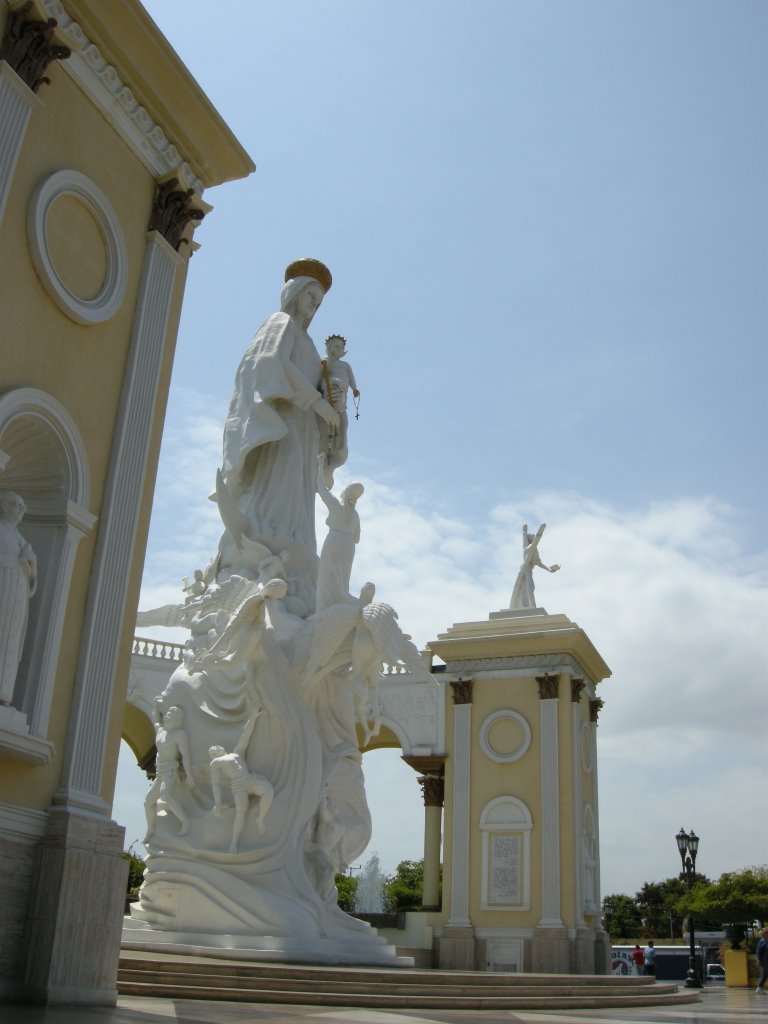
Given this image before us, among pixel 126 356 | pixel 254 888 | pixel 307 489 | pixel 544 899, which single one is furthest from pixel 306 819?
pixel 544 899

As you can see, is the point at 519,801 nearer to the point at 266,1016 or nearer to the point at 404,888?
the point at 266,1016

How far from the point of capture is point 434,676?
64.3 feet

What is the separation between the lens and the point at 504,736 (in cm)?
1873

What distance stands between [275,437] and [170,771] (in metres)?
3.48

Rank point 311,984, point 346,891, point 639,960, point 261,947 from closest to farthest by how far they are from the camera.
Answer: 1. point 311,984
2. point 261,947
3. point 639,960
4. point 346,891

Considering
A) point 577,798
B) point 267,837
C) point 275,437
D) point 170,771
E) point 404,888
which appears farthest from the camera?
point 404,888

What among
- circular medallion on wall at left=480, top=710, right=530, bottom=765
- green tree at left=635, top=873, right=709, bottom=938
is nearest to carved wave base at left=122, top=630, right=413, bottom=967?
circular medallion on wall at left=480, top=710, right=530, bottom=765

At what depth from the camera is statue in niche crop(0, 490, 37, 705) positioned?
5270 mm

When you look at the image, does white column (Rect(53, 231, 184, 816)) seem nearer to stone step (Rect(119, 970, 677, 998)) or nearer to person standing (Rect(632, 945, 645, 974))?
stone step (Rect(119, 970, 677, 998))

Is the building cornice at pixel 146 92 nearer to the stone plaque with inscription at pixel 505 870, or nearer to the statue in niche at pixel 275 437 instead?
the statue in niche at pixel 275 437

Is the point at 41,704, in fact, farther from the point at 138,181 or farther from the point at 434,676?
the point at 434,676

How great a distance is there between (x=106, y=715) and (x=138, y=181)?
11.6 ft

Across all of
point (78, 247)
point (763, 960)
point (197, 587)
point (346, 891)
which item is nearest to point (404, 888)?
point (346, 891)

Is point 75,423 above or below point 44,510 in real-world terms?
above
